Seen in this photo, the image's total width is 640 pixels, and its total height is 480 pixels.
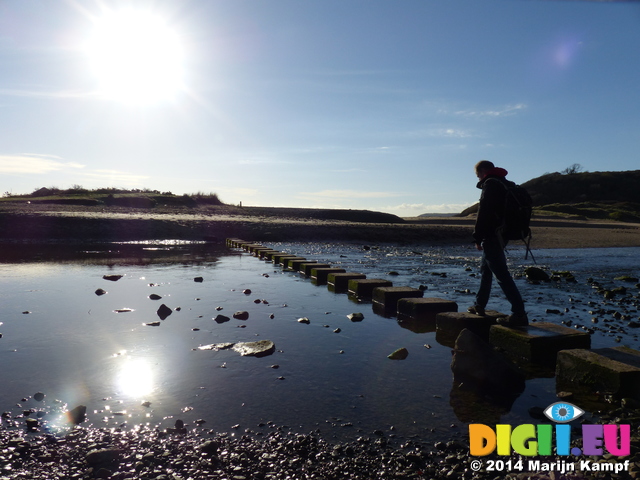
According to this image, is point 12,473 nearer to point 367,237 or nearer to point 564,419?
point 564,419

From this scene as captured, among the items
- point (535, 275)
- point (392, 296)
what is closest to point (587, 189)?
point (535, 275)

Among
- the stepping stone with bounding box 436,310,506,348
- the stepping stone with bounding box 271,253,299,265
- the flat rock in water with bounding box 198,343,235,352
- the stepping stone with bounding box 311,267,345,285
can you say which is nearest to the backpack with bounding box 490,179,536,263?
the stepping stone with bounding box 436,310,506,348

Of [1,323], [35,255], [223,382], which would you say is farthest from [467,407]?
[35,255]

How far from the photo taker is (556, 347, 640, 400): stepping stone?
4.12 m

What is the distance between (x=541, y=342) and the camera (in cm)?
523

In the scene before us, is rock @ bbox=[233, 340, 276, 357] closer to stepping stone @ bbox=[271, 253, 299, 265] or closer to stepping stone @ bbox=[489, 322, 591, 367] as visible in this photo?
stepping stone @ bbox=[489, 322, 591, 367]

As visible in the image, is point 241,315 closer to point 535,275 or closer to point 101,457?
point 101,457

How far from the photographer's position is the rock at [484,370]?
4.38m

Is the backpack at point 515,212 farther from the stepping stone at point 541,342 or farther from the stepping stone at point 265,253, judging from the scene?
the stepping stone at point 265,253

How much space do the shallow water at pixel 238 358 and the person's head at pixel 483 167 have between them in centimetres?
234

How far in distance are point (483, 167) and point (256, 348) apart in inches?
150

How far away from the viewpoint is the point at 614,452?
3.13m

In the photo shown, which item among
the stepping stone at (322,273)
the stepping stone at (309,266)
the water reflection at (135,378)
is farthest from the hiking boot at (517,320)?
the stepping stone at (309,266)

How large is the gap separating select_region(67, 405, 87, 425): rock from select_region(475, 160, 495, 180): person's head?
17.3ft
